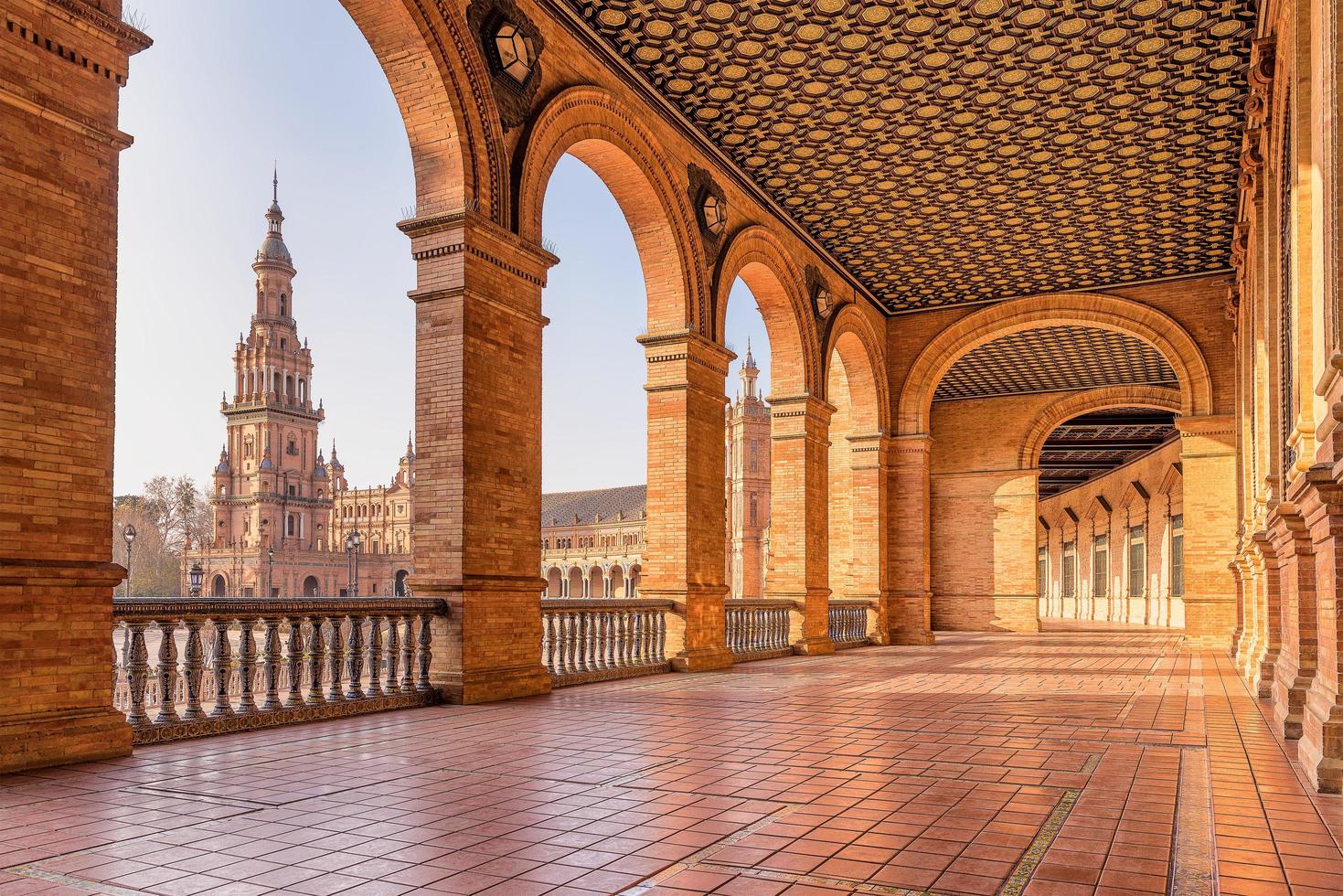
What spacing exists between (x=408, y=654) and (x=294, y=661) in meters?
1.16

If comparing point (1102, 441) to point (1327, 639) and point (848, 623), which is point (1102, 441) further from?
point (1327, 639)

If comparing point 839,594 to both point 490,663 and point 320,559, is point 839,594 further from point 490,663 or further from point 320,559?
point 320,559

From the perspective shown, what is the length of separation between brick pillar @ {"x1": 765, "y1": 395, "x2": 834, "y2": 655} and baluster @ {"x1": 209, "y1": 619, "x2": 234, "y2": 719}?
1044 cm

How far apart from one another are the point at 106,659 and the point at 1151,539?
114ft

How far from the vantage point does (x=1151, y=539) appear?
3547cm

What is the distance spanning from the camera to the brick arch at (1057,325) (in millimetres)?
18750

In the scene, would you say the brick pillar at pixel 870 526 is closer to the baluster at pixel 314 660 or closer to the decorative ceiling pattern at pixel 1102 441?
the decorative ceiling pattern at pixel 1102 441

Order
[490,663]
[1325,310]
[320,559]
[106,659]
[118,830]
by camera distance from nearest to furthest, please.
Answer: [118,830] < [1325,310] < [106,659] < [490,663] < [320,559]

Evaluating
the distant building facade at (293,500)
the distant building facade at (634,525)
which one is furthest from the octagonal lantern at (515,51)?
the distant building facade at (293,500)

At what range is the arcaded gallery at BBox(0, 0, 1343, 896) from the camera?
15.1 ft

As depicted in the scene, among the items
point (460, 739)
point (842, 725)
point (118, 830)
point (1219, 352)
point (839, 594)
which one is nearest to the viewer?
point (118, 830)

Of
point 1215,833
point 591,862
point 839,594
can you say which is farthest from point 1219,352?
point 591,862

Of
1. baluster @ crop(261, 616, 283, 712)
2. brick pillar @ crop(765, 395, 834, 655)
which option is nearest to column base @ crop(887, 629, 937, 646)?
brick pillar @ crop(765, 395, 834, 655)

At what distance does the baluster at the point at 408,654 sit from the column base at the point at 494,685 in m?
0.30
